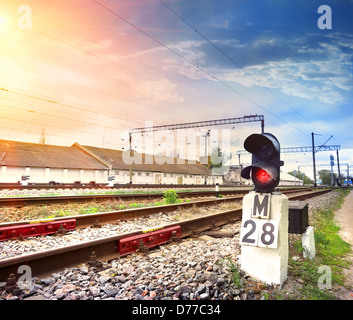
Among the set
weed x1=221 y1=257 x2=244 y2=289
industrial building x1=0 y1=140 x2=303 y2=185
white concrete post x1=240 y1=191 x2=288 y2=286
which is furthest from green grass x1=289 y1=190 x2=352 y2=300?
industrial building x1=0 y1=140 x2=303 y2=185

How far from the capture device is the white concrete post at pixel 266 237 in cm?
313

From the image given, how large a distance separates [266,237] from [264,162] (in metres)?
0.96

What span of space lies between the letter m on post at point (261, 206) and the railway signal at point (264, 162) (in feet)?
0.33

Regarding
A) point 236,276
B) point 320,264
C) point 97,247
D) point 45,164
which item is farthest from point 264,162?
point 45,164

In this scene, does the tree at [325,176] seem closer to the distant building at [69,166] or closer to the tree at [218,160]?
the tree at [218,160]

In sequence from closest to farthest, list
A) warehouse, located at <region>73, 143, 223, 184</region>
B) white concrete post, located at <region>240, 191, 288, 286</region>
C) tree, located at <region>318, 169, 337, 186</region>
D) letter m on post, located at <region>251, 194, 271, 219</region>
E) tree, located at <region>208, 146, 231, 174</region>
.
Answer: white concrete post, located at <region>240, 191, 288, 286</region> → letter m on post, located at <region>251, 194, 271, 219</region> → warehouse, located at <region>73, 143, 223, 184</region> → tree, located at <region>208, 146, 231, 174</region> → tree, located at <region>318, 169, 337, 186</region>

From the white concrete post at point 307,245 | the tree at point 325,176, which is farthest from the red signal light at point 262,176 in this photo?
the tree at point 325,176

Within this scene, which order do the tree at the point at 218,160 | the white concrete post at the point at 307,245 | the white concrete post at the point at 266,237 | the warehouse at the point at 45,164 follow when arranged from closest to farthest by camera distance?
the white concrete post at the point at 266,237 → the white concrete post at the point at 307,245 → the warehouse at the point at 45,164 → the tree at the point at 218,160

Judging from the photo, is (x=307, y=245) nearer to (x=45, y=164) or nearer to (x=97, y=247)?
(x=97, y=247)

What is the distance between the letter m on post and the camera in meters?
3.23

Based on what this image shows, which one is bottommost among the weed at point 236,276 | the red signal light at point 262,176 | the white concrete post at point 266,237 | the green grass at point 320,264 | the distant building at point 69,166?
the green grass at point 320,264

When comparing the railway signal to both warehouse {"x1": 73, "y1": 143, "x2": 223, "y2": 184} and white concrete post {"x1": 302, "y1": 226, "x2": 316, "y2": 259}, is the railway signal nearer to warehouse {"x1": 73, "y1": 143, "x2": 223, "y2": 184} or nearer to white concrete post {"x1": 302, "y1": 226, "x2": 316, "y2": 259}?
white concrete post {"x1": 302, "y1": 226, "x2": 316, "y2": 259}

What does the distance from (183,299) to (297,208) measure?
7.98 feet
